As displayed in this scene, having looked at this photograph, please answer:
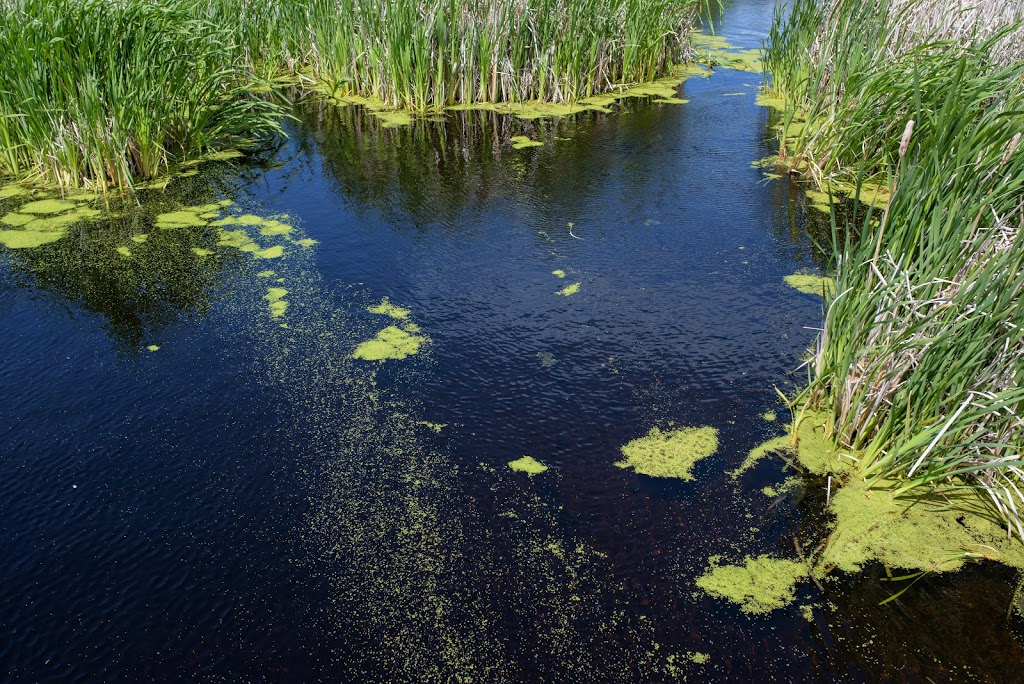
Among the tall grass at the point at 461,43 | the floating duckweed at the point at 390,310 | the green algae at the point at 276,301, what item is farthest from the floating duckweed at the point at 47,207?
the floating duckweed at the point at 390,310

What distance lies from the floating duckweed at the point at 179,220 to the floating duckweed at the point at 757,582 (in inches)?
149

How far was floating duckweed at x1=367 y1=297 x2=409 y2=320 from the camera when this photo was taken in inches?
151

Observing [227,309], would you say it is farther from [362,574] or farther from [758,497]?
[758,497]

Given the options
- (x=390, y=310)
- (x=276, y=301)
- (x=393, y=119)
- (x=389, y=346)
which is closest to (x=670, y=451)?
(x=389, y=346)

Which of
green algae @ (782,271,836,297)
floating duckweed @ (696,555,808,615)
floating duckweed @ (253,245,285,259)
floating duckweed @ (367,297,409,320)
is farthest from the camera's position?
floating duckweed @ (253,245,285,259)

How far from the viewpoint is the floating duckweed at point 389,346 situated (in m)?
3.54

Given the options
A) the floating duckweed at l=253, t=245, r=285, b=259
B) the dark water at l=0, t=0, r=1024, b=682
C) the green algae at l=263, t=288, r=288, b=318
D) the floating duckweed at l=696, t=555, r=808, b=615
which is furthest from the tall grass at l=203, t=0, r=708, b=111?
the floating duckweed at l=696, t=555, r=808, b=615

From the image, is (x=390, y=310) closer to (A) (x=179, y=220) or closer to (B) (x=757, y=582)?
(A) (x=179, y=220)

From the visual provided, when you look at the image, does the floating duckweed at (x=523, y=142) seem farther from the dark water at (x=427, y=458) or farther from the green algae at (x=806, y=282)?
the green algae at (x=806, y=282)

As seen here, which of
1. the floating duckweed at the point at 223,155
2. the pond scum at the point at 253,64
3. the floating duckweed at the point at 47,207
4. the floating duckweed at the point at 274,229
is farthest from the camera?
the floating duckweed at the point at 223,155

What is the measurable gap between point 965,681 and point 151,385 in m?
3.04

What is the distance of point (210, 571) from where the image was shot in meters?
2.45

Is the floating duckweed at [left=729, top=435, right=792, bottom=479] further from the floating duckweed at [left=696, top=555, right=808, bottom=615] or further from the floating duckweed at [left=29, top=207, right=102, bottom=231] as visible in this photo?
the floating duckweed at [left=29, top=207, right=102, bottom=231]

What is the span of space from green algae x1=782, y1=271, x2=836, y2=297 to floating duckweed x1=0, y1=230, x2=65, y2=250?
4110mm
